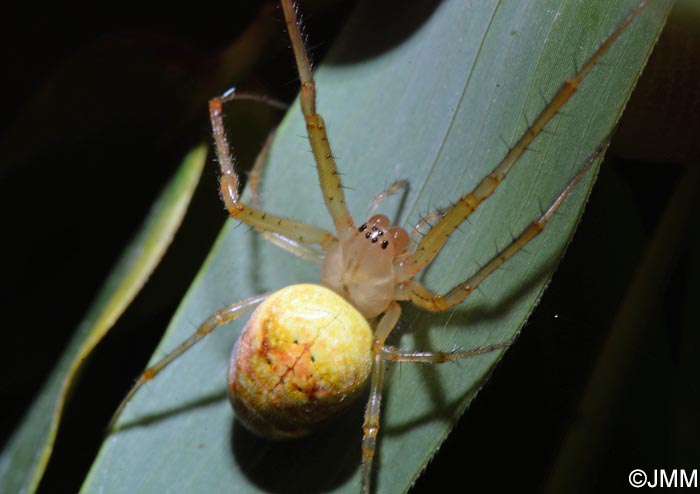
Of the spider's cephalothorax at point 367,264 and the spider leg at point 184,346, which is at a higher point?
the spider's cephalothorax at point 367,264

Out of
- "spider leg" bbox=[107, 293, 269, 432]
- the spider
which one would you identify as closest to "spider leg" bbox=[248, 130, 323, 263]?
the spider

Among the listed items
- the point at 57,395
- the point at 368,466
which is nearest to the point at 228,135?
the point at 57,395

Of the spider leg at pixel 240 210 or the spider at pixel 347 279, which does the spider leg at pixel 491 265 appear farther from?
the spider leg at pixel 240 210

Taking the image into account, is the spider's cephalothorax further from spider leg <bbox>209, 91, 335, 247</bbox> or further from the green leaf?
the green leaf

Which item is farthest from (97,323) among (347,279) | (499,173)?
(499,173)

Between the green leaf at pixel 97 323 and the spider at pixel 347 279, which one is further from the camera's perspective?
the green leaf at pixel 97 323

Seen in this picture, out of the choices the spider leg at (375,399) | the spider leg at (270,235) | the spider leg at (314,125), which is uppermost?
the spider leg at (314,125)

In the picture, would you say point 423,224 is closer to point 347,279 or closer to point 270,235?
point 347,279

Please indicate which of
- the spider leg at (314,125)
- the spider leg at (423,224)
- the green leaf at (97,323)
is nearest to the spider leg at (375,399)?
the spider leg at (423,224)

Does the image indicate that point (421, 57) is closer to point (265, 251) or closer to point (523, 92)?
point (523, 92)
